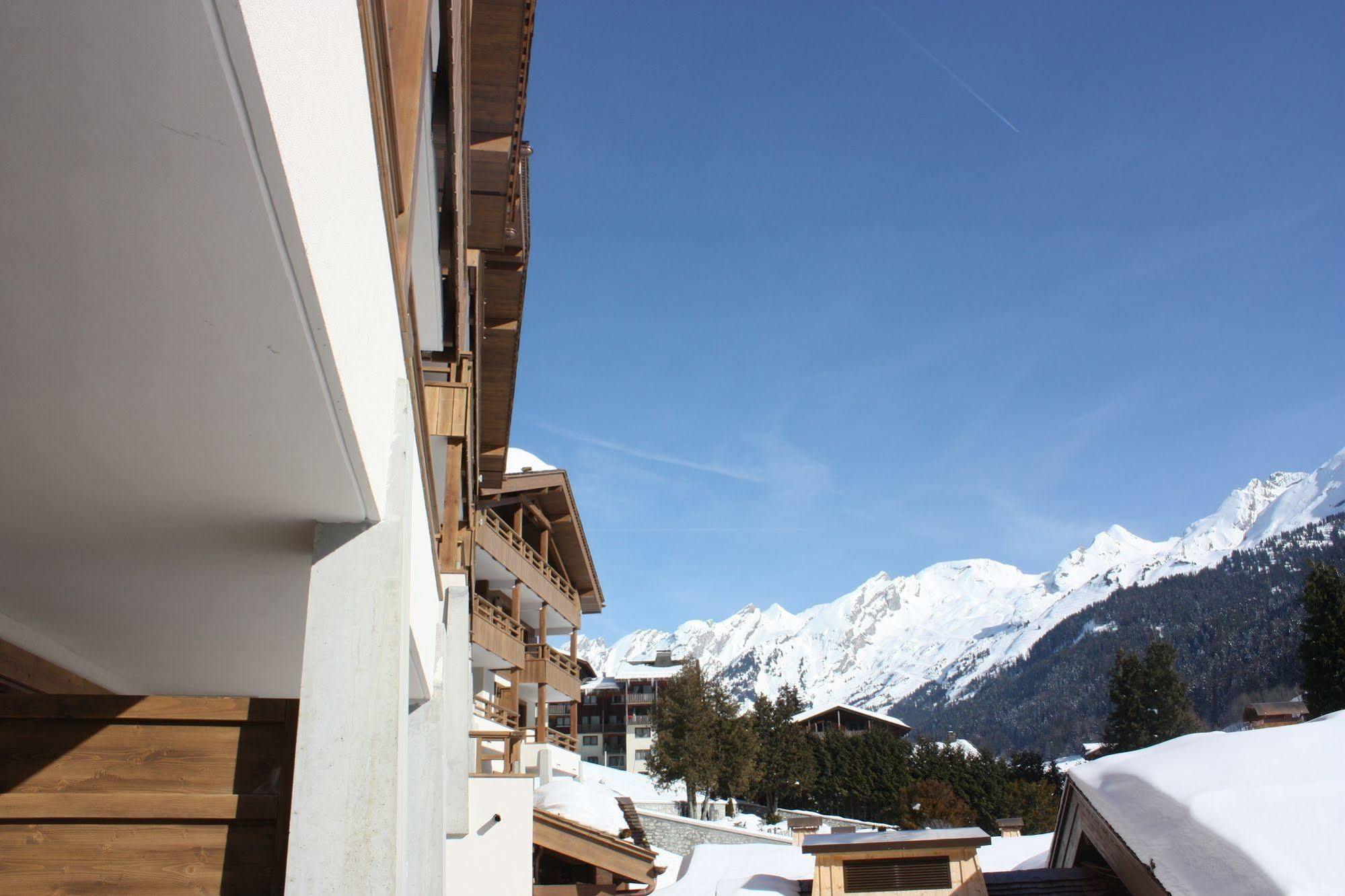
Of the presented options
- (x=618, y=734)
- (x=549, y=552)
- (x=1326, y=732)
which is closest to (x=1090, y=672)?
(x=618, y=734)

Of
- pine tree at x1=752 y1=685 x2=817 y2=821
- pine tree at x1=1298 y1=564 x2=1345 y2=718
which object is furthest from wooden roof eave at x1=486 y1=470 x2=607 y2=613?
pine tree at x1=1298 y1=564 x2=1345 y2=718

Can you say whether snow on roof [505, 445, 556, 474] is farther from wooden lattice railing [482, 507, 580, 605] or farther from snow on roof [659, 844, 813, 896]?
snow on roof [659, 844, 813, 896]

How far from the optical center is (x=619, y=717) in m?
81.9

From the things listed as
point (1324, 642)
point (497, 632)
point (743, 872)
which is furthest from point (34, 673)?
point (1324, 642)

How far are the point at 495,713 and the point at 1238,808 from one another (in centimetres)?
1777

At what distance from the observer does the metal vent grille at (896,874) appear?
908cm

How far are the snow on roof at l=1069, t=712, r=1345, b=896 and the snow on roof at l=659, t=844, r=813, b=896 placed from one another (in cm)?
394

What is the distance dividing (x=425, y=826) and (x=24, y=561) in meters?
3.08

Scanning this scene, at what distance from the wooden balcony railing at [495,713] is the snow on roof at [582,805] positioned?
1.69 m

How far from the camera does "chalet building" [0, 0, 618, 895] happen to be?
1479mm

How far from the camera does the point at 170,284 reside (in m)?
1.82

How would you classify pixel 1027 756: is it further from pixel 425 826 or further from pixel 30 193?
pixel 30 193

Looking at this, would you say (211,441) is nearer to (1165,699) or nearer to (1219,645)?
(1165,699)

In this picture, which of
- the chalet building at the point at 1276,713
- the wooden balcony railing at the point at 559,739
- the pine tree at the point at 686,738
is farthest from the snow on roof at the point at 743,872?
the pine tree at the point at 686,738
